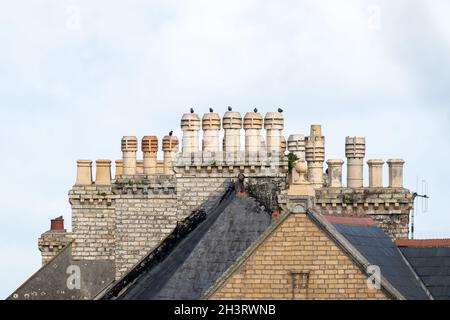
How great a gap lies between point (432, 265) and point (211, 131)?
12.0m

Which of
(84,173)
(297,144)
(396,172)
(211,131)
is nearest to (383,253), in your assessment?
(211,131)

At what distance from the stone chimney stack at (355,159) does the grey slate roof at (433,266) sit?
1298cm

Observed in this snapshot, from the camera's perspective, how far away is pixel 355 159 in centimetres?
12569

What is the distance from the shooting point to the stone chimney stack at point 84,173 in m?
134

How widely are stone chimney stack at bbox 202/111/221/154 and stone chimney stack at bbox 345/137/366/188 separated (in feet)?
18.4

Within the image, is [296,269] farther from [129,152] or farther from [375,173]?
[129,152]

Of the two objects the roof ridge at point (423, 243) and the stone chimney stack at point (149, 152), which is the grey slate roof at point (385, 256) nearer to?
the roof ridge at point (423, 243)

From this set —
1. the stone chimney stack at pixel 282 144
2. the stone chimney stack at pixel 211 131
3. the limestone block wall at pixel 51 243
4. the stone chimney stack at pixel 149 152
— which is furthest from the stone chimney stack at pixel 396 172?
the limestone block wall at pixel 51 243

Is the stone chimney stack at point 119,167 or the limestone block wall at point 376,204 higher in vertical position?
the stone chimney stack at point 119,167

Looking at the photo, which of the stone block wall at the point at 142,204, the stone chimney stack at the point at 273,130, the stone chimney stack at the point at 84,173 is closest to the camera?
the stone block wall at the point at 142,204

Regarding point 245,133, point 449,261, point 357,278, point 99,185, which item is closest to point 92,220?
point 99,185

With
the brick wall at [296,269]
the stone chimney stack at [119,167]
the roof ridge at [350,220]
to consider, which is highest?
the stone chimney stack at [119,167]

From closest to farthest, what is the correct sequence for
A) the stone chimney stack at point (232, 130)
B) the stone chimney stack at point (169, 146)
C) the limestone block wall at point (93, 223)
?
1. the stone chimney stack at point (232, 130)
2. the limestone block wall at point (93, 223)
3. the stone chimney stack at point (169, 146)
